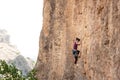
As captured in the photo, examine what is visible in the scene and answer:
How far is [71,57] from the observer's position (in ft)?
92.5

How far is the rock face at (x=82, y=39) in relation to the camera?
19188mm

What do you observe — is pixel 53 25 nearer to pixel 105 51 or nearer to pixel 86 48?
pixel 86 48

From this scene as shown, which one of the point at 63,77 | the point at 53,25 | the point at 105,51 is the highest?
the point at 53,25

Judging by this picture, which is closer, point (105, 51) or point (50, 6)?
point (105, 51)

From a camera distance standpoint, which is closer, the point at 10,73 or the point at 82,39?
the point at 82,39

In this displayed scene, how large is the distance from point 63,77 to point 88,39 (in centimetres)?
612

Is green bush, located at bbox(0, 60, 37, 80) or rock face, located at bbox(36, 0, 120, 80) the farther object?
green bush, located at bbox(0, 60, 37, 80)

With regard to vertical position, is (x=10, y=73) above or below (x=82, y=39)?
below

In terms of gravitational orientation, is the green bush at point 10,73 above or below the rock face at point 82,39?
below

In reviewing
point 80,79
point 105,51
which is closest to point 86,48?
point 80,79

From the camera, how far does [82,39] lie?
84.3 feet

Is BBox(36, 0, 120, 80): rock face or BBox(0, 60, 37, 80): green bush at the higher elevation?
BBox(36, 0, 120, 80): rock face

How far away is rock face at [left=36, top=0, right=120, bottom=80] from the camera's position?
19.2 meters

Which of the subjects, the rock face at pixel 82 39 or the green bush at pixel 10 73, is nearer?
the rock face at pixel 82 39
